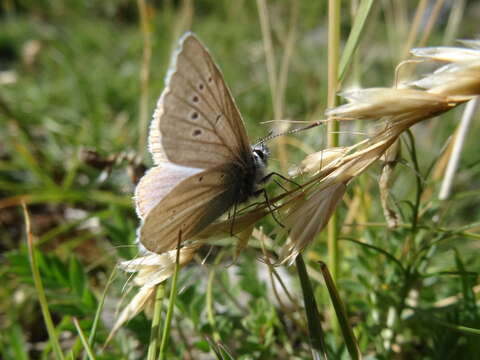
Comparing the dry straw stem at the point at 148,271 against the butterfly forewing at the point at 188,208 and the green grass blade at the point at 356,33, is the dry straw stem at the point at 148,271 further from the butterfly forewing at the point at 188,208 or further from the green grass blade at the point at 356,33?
the green grass blade at the point at 356,33

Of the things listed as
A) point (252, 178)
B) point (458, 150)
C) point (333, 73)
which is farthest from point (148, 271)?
point (458, 150)

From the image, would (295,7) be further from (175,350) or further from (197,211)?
(175,350)

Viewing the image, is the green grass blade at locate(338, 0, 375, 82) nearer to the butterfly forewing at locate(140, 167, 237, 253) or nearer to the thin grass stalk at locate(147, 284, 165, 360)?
the butterfly forewing at locate(140, 167, 237, 253)

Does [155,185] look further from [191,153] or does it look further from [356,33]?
[356,33]

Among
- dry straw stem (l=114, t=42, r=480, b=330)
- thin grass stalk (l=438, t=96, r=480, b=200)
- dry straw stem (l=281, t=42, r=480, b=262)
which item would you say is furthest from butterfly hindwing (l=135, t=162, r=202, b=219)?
thin grass stalk (l=438, t=96, r=480, b=200)

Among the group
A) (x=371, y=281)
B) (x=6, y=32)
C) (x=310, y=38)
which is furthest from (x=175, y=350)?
(x=6, y=32)
